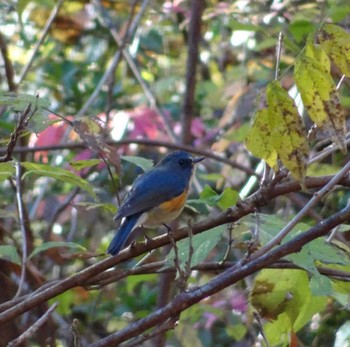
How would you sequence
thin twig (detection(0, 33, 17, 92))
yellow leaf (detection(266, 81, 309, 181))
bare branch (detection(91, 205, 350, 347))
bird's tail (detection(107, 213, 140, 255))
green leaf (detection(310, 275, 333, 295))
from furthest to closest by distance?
1. thin twig (detection(0, 33, 17, 92))
2. bird's tail (detection(107, 213, 140, 255))
3. green leaf (detection(310, 275, 333, 295))
4. bare branch (detection(91, 205, 350, 347))
5. yellow leaf (detection(266, 81, 309, 181))

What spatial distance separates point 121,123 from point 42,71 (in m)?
1.57

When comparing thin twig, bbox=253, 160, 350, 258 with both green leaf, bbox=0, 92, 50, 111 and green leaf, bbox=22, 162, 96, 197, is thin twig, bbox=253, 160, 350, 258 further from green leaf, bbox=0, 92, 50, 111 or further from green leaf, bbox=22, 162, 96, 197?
green leaf, bbox=0, 92, 50, 111

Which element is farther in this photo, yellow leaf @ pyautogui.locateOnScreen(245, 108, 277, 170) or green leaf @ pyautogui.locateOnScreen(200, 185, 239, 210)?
green leaf @ pyautogui.locateOnScreen(200, 185, 239, 210)

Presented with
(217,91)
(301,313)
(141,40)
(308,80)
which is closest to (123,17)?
(141,40)

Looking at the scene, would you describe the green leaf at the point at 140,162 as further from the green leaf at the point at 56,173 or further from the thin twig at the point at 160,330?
the thin twig at the point at 160,330

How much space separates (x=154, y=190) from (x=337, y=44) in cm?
169

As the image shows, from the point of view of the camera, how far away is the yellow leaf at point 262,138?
1.57 meters

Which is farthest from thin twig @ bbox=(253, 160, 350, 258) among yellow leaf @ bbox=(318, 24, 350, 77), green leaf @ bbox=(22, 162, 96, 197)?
green leaf @ bbox=(22, 162, 96, 197)

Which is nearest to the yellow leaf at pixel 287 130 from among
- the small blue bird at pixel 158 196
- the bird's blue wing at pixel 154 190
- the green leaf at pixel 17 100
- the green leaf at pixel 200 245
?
the green leaf at pixel 200 245

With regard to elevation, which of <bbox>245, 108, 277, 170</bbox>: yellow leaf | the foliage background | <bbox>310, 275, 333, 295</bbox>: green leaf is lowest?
the foliage background

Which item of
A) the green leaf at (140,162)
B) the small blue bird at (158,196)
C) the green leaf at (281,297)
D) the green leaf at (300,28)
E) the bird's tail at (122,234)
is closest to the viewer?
the green leaf at (281,297)

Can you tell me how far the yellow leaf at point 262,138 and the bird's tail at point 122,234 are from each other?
77 cm

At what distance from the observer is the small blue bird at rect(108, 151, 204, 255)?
3.10 meters

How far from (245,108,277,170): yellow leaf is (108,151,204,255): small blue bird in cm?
137
